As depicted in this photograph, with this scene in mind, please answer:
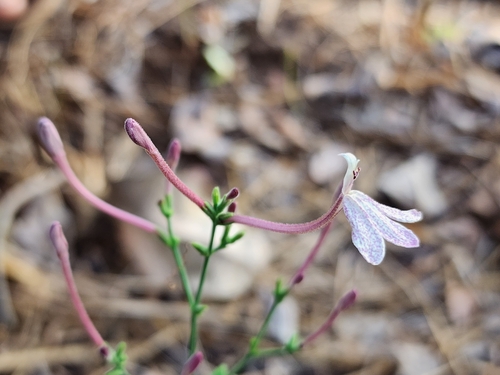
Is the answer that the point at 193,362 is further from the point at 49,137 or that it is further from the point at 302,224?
the point at 49,137

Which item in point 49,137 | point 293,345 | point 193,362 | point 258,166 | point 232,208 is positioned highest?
point 49,137

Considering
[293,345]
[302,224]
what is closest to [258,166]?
[293,345]

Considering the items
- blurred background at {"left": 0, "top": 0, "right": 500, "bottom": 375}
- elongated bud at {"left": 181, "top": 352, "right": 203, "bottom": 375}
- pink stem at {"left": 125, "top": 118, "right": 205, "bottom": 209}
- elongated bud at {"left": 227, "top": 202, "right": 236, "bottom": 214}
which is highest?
pink stem at {"left": 125, "top": 118, "right": 205, "bottom": 209}

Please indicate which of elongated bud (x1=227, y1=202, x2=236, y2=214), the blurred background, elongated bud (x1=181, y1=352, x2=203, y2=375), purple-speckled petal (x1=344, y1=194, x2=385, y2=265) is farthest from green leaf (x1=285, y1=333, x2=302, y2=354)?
the blurred background

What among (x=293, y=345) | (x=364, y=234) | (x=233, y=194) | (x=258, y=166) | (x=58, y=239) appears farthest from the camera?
(x=258, y=166)

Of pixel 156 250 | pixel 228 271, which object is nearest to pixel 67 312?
pixel 156 250

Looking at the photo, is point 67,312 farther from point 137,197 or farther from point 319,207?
point 319,207

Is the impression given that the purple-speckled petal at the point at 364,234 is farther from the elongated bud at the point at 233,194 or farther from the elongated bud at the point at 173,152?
the elongated bud at the point at 173,152

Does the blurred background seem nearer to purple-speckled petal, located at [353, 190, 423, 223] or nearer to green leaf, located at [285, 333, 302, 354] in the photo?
green leaf, located at [285, 333, 302, 354]
